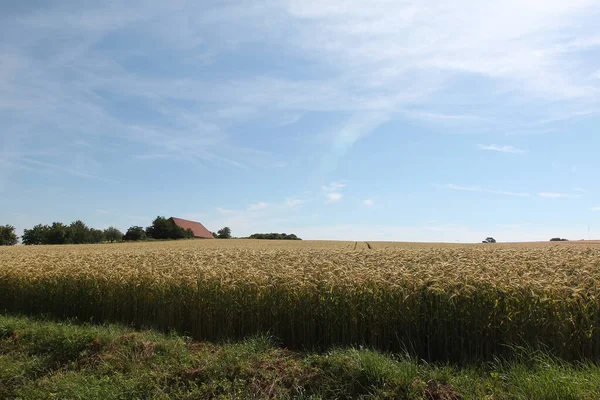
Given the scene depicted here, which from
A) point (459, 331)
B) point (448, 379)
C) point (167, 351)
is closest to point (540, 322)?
point (459, 331)

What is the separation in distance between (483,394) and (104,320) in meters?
8.23

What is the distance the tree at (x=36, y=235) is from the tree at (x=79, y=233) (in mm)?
3944

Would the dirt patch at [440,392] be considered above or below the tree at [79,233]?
below

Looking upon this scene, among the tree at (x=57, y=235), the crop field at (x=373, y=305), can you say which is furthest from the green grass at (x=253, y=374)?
the tree at (x=57, y=235)

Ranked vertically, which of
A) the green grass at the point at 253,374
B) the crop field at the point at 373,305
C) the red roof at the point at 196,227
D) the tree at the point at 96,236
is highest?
the red roof at the point at 196,227

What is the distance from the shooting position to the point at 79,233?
67.2 metres

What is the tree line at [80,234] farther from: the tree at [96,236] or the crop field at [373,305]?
the crop field at [373,305]

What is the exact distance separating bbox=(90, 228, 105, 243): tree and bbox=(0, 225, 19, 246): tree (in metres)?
11.5

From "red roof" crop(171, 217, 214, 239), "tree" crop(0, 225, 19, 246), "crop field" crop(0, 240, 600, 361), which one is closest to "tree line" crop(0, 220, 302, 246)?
"tree" crop(0, 225, 19, 246)

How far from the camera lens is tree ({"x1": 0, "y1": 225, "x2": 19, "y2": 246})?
6600cm

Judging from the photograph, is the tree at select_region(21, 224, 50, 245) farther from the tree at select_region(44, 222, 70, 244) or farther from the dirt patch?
the dirt patch

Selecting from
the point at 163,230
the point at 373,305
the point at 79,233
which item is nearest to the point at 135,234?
the point at 163,230

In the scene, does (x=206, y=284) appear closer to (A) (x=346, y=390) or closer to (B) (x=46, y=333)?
(B) (x=46, y=333)

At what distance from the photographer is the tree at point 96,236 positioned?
7038 cm
